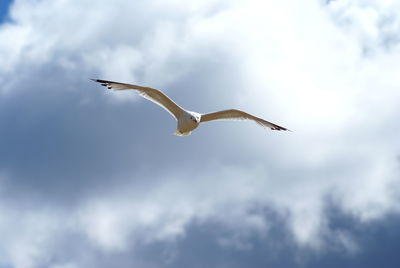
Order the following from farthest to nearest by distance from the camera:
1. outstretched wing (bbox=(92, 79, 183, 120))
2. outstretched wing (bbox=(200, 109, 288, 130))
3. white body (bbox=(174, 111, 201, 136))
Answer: outstretched wing (bbox=(200, 109, 288, 130))
outstretched wing (bbox=(92, 79, 183, 120))
white body (bbox=(174, 111, 201, 136))

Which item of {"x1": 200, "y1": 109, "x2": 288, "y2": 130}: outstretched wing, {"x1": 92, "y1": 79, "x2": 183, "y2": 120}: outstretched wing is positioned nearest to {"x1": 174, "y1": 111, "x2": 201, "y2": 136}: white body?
{"x1": 92, "y1": 79, "x2": 183, "y2": 120}: outstretched wing

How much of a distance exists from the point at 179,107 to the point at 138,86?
3.21 meters

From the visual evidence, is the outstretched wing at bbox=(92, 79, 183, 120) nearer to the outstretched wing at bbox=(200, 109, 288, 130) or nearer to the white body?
the white body

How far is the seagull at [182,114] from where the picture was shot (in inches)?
1938

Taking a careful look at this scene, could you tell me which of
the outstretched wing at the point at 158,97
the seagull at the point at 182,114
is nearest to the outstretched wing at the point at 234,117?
the seagull at the point at 182,114

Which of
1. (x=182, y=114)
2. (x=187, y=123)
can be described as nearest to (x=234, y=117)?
(x=182, y=114)

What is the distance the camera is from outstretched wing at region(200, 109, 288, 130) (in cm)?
5256

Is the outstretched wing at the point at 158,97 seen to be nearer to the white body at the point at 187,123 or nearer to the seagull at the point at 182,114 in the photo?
the seagull at the point at 182,114

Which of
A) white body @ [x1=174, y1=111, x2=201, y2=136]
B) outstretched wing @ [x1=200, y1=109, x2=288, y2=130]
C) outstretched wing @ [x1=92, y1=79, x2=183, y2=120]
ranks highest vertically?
outstretched wing @ [x1=200, y1=109, x2=288, y2=130]

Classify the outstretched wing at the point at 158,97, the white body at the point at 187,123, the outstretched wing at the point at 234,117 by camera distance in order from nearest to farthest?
the white body at the point at 187,123 → the outstretched wing at the point at 158,97 → the outstretched wing at the point at 234,117

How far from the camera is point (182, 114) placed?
5009 centimetres

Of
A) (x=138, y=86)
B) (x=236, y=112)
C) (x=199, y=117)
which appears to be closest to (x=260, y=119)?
(x=236, y=112)

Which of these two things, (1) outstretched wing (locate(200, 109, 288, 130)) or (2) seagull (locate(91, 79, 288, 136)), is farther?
(1) outstretched wing (locate(200, 109, 288, 130))

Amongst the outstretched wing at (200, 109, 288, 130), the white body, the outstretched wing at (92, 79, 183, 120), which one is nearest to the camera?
the white body
